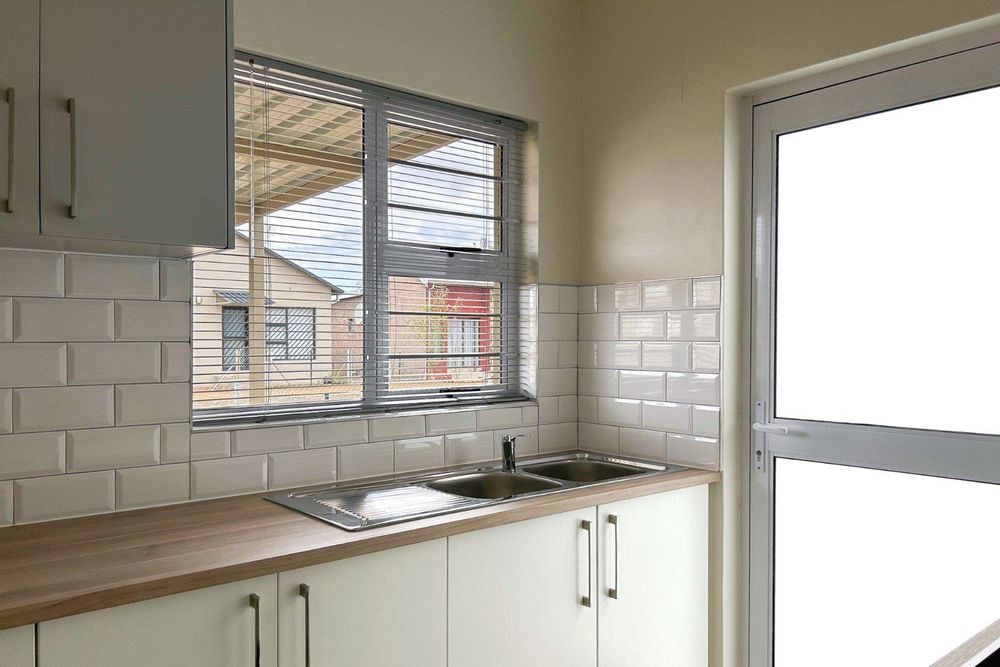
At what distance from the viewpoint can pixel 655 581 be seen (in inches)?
93.5

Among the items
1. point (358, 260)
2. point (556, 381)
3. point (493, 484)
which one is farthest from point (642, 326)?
point (358, 260)

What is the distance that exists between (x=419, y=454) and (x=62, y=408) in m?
1.09

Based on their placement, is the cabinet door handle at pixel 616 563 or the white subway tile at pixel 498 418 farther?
the white subway tile at pixel 498 418

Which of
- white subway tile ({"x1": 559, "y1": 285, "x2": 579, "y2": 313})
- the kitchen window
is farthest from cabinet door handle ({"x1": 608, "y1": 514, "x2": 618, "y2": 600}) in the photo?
white subway tile ({"x1": 559, "y1": 285, "x2": 579, "y2": 313})

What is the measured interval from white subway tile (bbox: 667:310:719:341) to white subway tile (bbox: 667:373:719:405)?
0.43 feet

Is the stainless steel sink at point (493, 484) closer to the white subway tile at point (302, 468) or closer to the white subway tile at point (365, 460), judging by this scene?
the white subway tile at point (365, 460)

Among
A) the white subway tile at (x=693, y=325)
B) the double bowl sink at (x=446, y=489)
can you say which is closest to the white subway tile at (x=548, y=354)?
the double bowl sink at (x=446, y=489)

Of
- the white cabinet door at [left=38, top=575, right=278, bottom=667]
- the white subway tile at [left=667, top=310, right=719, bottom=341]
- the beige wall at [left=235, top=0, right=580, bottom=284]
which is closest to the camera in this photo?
the white cabinet door at [left=38, top=575, right=278, bottom=667]

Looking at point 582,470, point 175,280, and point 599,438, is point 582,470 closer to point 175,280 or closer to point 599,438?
point 599,438

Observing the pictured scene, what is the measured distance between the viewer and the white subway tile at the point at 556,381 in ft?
9.66

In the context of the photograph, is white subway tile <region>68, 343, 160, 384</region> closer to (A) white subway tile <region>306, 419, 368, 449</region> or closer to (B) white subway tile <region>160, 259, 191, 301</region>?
(B) white subway tile <region>160, 259, 191, 301</region>

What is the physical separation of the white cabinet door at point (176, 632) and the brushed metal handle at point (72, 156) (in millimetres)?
818

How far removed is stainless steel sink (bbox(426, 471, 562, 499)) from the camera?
2.47 metres

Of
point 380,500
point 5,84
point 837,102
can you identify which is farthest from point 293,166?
point 837,102
